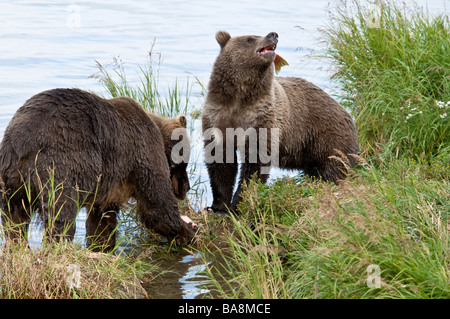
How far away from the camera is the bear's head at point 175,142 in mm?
6855

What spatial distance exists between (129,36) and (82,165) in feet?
38.2

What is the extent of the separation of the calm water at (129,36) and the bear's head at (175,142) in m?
3.47

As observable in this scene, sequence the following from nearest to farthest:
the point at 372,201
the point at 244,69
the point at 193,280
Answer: the point at 372,201 → the point at 193,280 → the point at 244,69

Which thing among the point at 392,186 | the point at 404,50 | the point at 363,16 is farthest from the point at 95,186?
the point at 363,16

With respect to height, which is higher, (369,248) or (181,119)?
(181,119)

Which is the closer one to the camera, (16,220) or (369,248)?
(369,248)

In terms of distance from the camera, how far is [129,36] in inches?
659

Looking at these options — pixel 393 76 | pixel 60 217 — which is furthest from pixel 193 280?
pixel 393 76

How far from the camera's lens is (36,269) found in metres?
4.81

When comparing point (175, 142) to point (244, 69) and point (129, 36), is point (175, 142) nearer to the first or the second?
point (244, 69)

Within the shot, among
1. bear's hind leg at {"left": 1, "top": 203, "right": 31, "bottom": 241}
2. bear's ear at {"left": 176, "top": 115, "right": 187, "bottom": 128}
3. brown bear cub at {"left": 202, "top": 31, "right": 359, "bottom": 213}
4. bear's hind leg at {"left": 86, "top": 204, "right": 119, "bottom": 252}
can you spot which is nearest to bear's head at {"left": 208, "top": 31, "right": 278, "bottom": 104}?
brown bear cub at {"left": 202, "top": 31, "right": 359, "bottom": 213}

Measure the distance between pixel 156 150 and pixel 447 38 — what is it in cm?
398

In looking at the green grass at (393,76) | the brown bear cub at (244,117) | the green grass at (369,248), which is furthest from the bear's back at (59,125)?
the green grass at (393,76)
